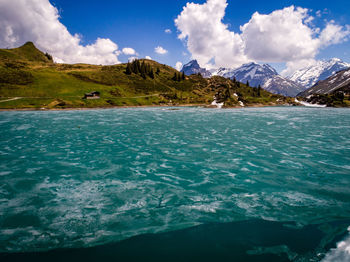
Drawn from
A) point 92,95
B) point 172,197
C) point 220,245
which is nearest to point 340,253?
point 220,245

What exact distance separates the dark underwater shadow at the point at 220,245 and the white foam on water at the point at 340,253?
173mm

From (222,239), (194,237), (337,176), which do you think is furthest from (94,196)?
(337,176)

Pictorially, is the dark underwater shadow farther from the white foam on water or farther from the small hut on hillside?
the small hut on hillside

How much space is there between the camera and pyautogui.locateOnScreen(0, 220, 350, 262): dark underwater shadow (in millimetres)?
6469

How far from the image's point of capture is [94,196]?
34.8 ft

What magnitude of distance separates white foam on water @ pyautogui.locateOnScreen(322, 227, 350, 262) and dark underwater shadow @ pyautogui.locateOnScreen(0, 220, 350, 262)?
17 cm

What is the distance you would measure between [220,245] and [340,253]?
4.11 meters

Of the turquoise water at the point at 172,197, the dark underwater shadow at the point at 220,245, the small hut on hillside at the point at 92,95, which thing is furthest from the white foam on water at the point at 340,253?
the small hut on hillside at the point at 92,95

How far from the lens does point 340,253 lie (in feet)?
21.1

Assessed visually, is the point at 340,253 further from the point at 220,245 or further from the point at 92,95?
the point at 92,95

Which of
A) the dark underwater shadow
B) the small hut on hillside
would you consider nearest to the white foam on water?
the dark underwater shadow

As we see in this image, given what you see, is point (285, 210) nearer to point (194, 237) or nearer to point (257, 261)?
point (257, 261)

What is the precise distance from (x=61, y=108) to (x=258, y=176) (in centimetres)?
11264

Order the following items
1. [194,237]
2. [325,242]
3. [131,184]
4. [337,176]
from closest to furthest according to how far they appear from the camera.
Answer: [325,242]
[194,237]
[131,184]
[337,176]
